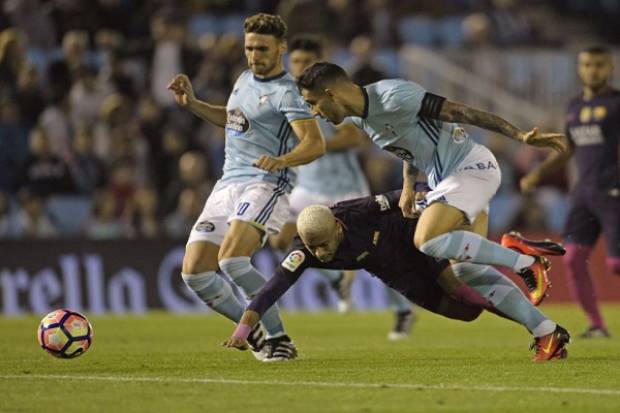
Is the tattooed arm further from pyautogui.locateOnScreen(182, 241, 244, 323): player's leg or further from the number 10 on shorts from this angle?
pyautogui.locateOnScreen(182, 241, 244, 323): player's leg

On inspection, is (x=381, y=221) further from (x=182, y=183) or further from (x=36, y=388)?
(x=182, y=183)

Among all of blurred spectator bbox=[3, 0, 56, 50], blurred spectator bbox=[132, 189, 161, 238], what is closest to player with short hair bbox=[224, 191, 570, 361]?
blurred spectator bbox=[132, 189, 161, 238]

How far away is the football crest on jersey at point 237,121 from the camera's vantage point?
406 inches

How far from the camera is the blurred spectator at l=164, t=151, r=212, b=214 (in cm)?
1844

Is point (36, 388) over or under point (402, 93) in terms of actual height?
under

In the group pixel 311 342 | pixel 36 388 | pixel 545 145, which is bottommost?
pixel 311 342

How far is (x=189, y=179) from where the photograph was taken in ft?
60.7

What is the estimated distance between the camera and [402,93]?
9086 millimetres

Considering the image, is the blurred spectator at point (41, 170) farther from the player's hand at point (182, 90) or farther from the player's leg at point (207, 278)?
the player's leg at point (207, 278)

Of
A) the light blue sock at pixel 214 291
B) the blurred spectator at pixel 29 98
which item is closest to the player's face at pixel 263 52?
the light blue sock at pixel 214 291

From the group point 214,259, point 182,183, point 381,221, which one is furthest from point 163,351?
point 182,183

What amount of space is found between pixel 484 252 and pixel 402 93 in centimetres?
117

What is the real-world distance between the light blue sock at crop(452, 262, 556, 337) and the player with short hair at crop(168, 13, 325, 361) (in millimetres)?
1353

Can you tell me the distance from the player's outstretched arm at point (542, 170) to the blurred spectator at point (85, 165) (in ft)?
25.6
